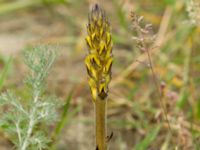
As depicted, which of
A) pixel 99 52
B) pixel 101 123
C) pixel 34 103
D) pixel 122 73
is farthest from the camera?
pixel 122 73

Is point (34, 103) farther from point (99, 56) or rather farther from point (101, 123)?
point (99, 56)

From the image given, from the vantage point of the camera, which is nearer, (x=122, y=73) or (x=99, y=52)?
(x=99, y=52)

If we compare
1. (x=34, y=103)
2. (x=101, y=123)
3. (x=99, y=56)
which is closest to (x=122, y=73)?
(x=34, y=103)

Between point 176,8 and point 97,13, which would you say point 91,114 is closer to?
point 176,8

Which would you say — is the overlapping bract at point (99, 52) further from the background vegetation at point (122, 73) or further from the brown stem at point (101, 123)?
the background vegetation at point (122, 73)

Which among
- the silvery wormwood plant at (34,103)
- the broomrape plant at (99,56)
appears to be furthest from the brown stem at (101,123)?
the silvery wormwood plant at (34,103)

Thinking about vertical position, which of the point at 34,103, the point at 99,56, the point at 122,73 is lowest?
the point at 122,73

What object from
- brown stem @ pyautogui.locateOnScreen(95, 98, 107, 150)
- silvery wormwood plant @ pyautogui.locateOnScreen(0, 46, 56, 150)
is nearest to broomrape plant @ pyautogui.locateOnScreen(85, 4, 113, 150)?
brown stem @ pyautogui.locateOnScreen(95, 98, 107, 150)

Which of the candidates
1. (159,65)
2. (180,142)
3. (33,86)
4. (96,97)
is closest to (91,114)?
(159,65)
